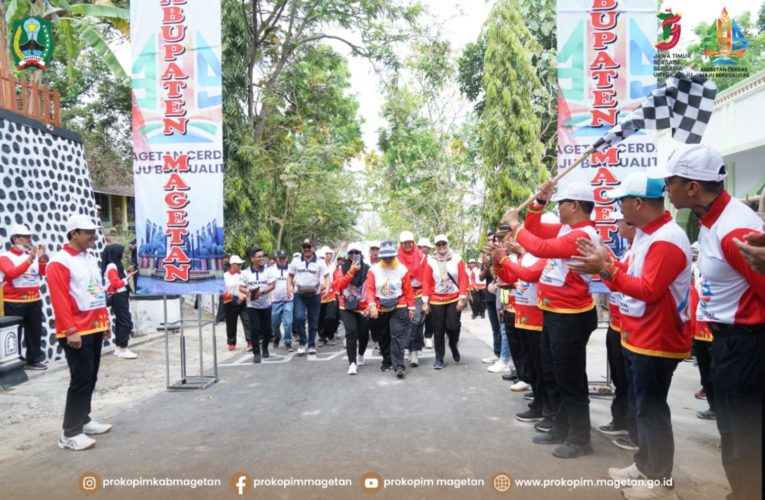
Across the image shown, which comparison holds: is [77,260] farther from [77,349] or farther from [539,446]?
[539,446]

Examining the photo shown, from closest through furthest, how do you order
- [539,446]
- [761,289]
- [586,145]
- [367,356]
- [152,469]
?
[761,289]
[152,469]
[539,446]
[586,145]
[367,356]

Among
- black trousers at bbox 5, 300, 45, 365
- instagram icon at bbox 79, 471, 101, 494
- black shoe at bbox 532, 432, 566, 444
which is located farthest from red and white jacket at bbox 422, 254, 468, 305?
black trousers at bbox 5, 300, 45, 365

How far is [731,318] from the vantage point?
2832mm

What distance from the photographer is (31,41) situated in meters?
10.0

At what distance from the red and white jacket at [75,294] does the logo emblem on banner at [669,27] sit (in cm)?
1449

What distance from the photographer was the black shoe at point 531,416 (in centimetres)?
548

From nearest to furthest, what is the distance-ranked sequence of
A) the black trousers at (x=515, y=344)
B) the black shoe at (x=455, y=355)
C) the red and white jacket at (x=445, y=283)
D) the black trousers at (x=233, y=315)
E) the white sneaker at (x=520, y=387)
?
the black trousers at (x=515, y=344)
the white sneaker at (x=520, y=387)
the red and white jacket at (x=445, y=283)
the black shoe at (x=455, y=355)
the black trousers at (x=233, y=315)

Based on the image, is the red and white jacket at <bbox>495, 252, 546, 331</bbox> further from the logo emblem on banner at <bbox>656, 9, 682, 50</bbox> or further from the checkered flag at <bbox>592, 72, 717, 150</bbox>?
the logo emblem on banner at <bbox>656, 9, 682, 50</bbox>

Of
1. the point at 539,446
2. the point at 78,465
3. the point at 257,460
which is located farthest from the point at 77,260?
the point at 539,446

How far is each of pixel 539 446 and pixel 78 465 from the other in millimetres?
3863

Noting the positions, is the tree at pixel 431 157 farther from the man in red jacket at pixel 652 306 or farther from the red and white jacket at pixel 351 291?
the man in red jacket at pixel 652 306

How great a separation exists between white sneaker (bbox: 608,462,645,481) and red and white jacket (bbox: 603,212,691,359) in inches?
36.1

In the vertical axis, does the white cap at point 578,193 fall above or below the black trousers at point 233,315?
above

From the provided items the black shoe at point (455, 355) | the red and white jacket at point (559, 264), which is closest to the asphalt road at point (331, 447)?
the red and white jacket at point (559, 264)
